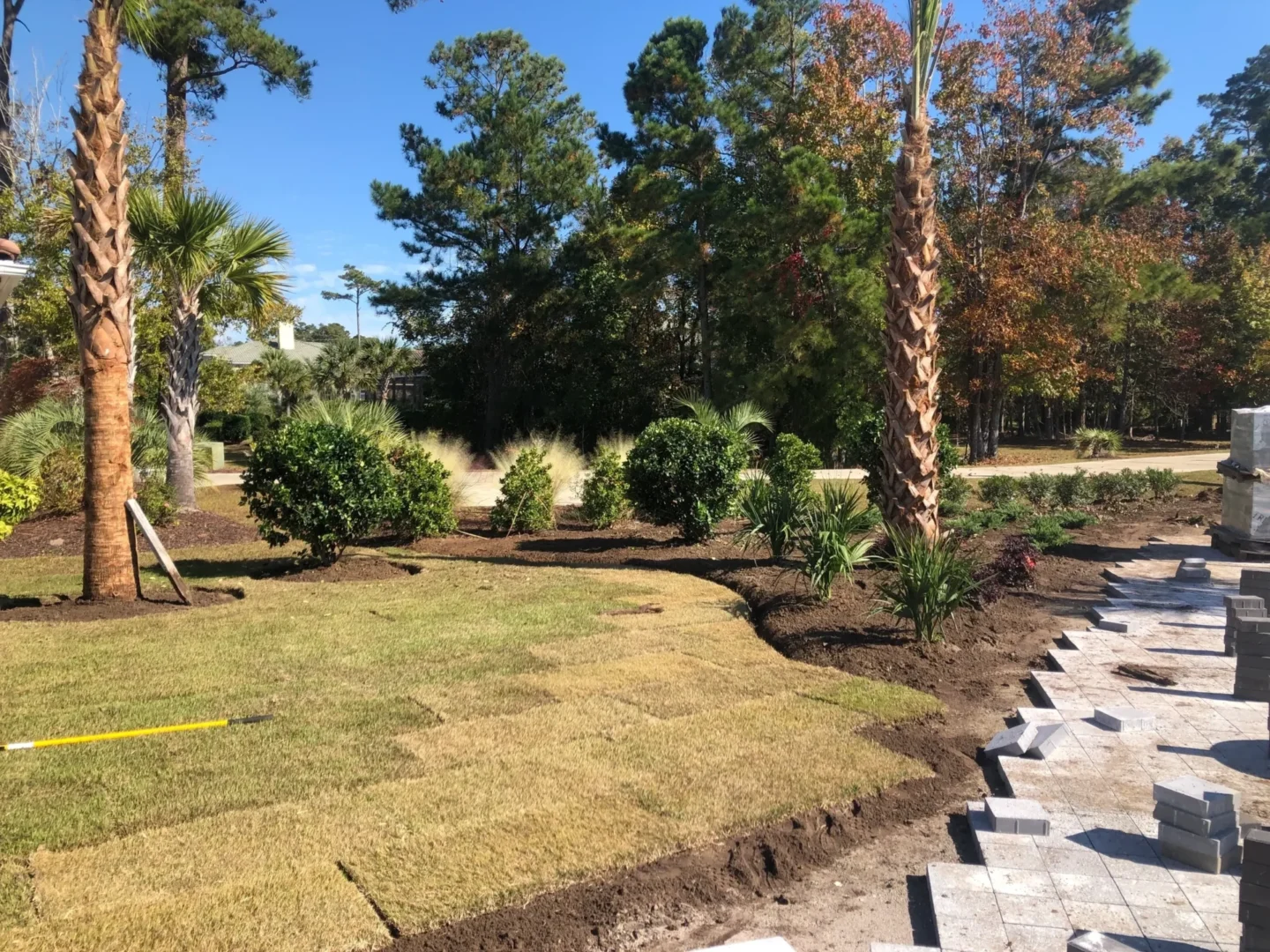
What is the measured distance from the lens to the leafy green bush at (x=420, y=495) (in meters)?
11.7

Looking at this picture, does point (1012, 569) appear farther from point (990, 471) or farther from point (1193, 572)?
point (990, 471)

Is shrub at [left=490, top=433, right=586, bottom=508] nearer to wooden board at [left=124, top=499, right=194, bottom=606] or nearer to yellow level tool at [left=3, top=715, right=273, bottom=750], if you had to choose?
wooden board at [left=124, top=499, right=194, bottom=606]

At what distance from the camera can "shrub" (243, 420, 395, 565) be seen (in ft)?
31.0

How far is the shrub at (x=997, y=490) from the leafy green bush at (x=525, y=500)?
7.29 m

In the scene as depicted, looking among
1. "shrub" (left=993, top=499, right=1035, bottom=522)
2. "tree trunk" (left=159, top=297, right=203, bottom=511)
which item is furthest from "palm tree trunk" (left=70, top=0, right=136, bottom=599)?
"shrub" (left=993, top=499, right=1035, bottom=522)

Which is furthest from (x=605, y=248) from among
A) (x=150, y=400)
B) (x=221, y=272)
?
(x=221, y=272)

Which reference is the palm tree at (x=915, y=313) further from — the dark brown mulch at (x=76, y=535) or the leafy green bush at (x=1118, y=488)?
the dark brown mulch at (x=76, y=535)

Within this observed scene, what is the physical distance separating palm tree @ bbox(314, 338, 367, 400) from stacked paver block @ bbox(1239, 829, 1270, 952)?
32002mm

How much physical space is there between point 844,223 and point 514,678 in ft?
61.2

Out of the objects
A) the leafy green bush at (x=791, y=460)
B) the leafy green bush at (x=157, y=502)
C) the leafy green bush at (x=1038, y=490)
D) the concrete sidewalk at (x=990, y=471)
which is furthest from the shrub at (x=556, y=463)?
the leafy green bush at (x=1038, y=490)

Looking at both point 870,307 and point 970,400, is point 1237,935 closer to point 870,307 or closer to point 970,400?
point 870,307

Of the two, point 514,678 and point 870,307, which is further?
point 870,307

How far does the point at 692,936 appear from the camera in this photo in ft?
11.1

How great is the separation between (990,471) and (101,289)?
64.3 ft
